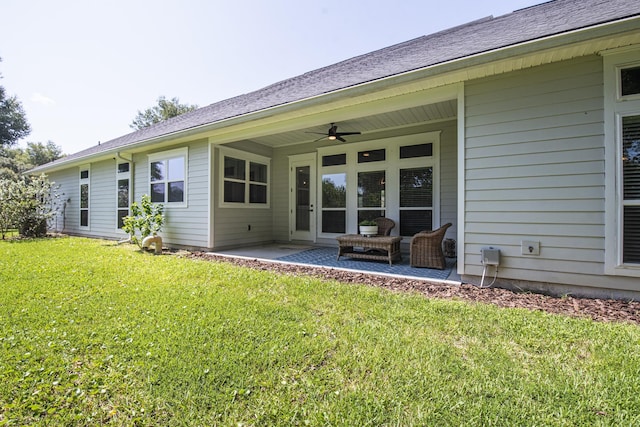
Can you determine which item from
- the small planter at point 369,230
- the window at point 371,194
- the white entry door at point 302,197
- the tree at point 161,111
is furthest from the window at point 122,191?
the tree at point 161,111

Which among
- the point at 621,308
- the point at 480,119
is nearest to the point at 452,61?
the point at 480,119

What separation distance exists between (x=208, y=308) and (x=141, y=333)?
0.61 metres

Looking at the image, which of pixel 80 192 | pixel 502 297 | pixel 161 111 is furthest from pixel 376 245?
pixel 161 111

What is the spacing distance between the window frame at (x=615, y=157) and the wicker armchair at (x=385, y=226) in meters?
3.35

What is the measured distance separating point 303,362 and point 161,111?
3332 centimetres

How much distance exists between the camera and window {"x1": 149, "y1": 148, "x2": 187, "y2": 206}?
6.68m

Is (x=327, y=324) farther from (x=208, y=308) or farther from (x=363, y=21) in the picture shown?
(x=363, y=21)

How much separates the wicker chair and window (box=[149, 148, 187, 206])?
5288 millimetres

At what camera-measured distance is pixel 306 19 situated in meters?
7.31

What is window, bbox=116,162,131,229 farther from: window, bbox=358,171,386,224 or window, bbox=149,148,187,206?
window, bbox=358,171,386,224

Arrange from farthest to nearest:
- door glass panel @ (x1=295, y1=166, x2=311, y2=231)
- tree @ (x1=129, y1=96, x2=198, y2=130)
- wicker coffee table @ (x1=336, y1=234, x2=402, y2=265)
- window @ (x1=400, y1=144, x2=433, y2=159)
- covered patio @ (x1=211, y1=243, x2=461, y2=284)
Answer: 1. tree @ (x1=129, y1=96, x2=198, y2=130)
2. door glass panel @ (x1=295, y1=166, x2=311, y2=231)
3. window @ (x1=400, y1=144, x2=433, y2=159)
4. wicker coffee table @ (x1=336, y1=234, x2=402, y2=265)
5. covered patio @ (x1=211, y1=243, x2=461, y2=284)

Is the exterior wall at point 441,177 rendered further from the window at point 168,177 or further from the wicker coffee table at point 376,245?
the window at point 168,177

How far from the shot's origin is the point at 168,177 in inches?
274

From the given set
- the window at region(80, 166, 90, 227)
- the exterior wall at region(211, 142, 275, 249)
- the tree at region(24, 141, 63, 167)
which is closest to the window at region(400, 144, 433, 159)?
the exterior wall at region(211, 142, 275, 249)
